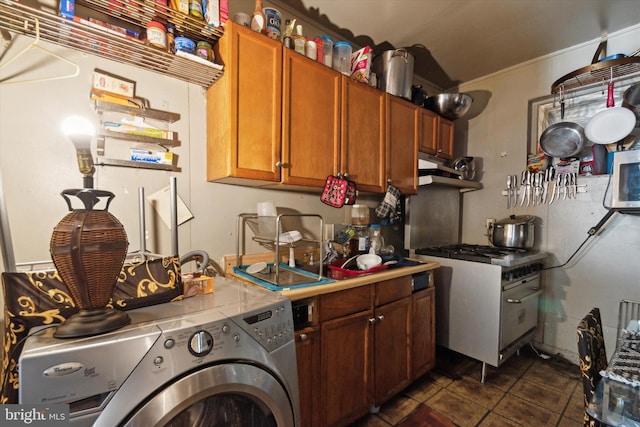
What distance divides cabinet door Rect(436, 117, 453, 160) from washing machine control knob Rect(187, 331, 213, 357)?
7.52ft

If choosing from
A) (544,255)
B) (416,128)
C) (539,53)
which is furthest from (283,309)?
(539,53)

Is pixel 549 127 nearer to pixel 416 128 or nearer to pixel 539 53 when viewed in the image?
pixel 539 53

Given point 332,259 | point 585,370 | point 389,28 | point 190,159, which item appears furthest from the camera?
point 389,28

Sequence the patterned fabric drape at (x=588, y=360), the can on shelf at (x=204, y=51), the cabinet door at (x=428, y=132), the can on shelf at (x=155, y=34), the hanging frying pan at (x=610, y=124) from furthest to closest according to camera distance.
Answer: the cabinet door at (x=428, y=132) → the hanging frying pan at (x=610, y=124) → the can on shelf at (x=204, y=51) → the can on shelf at (x=155, y=34) → the patterned fabric drape at (x=588, y=360)

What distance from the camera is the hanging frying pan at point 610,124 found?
1.90 meters

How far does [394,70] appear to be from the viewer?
79.1 inches

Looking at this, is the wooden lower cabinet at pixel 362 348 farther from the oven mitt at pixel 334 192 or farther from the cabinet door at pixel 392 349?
the oven mitt at pixel 334 192

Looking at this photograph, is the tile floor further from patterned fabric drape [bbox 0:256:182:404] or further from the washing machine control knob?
patterned fabric drape [bbox 0:256:182:404]

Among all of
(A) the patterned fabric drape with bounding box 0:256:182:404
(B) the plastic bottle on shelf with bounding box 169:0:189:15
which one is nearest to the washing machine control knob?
(A) the patterned fabric drape with bounding box 0:256:182:404

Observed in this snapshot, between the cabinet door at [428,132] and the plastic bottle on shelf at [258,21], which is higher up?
the plastic bottle on shelf at [258,21]

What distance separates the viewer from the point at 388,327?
1630 millimetres

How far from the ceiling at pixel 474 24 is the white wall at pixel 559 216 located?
16 centimetres

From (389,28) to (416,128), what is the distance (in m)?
0.74

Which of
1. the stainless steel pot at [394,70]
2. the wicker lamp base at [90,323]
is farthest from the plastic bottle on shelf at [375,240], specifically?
the wicker lamp base at [90,323]
